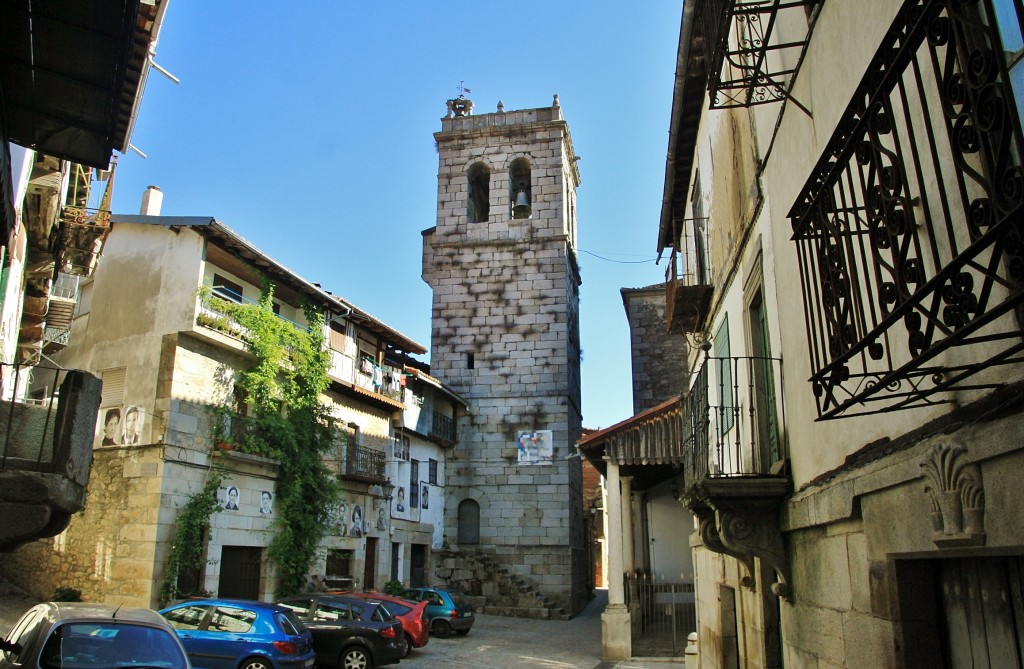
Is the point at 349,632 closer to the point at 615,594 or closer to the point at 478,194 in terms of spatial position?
the point at 615,594

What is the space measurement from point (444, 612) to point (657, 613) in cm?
585

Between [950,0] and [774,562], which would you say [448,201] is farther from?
[950,0]

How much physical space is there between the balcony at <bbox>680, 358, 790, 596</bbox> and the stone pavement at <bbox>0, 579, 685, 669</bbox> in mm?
10355

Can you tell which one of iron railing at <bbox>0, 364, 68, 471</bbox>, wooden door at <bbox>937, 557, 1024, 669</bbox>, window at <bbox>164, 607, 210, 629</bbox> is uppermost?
iron railing at <bbox>0, 364, 68, 471</bbox>

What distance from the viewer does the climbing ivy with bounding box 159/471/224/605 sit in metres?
17.0

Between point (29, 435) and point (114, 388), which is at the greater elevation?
point (114, 388)

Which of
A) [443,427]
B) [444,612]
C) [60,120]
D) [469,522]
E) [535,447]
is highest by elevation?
[443,427]

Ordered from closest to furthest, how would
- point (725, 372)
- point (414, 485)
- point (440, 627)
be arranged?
point (725, 372)
point (440, 627)
point (414, 485)

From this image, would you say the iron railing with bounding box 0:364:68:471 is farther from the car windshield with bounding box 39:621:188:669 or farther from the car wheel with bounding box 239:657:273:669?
the car wheel with bounding box 239:657:273:669

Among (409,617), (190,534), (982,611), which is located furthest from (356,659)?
(982,611)

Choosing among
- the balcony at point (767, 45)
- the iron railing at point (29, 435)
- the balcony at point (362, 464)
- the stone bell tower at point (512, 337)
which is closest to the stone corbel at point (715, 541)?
the balcony at point (767, 45)

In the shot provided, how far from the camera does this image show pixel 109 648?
692 cm

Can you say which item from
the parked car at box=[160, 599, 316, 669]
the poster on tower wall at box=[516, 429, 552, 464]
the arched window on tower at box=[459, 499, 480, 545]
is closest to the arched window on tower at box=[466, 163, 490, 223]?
the poster on tower wall at box=[516, 429, 552, 464]

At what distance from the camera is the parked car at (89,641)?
664 cm
